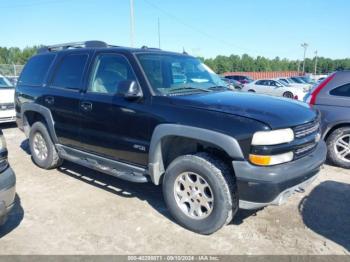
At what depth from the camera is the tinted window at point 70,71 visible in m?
4.70

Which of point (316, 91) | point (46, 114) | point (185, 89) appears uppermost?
point (185, 89)

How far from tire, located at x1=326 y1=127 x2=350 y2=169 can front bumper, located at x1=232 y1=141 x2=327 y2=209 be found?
2.90m

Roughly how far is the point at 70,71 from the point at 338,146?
15.4ft

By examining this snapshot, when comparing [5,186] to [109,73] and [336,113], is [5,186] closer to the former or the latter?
[109,73]

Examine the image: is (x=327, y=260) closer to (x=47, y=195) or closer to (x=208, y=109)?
(x=208, y=109)

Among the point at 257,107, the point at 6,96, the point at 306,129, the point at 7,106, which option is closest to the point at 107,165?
the point at 257,107

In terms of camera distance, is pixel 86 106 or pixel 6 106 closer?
pixel 86 106

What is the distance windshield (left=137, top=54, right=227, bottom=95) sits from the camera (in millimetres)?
3949

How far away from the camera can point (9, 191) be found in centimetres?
312

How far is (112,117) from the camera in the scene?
13.4ft

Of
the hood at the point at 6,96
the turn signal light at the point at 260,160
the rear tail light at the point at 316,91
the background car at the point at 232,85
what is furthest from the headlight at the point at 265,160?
the hood at the point at 6,96

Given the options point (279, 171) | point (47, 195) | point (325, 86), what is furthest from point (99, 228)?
point (325, 86)

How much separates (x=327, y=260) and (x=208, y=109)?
5.95ft

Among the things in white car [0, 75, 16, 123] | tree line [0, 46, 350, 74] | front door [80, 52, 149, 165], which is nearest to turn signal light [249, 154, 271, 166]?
front door [80, 52, 149, 165]
